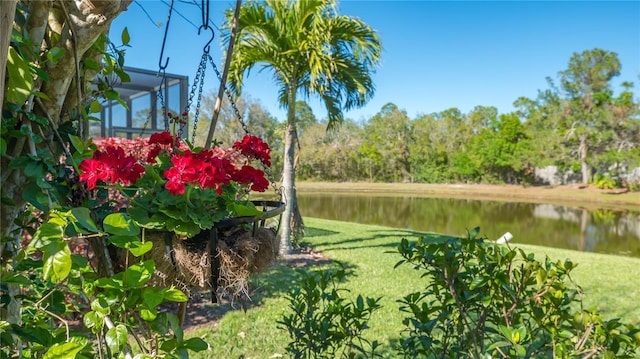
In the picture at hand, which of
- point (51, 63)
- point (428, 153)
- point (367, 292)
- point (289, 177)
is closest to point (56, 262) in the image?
point (51, 63)

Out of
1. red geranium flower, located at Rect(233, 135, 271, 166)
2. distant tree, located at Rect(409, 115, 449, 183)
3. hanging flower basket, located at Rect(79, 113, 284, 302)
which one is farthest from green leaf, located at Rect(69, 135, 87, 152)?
distant tree, located at Rect(409, 115, 449, 183)

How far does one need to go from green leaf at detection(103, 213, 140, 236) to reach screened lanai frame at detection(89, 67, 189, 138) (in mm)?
5645

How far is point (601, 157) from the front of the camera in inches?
774

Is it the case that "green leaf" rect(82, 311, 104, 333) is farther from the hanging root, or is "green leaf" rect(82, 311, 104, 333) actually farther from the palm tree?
the palm tree

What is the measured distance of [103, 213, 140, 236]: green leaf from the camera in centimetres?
59

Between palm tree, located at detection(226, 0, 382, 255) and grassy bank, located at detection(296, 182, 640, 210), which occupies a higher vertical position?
palm tree, located at detection(226, 0, 382, 255)

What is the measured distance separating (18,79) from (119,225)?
1.02 ft

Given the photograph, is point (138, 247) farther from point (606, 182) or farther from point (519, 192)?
point (606, 182)

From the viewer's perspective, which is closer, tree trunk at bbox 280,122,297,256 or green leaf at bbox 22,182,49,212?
green leaf at bbox 22,182,49,212

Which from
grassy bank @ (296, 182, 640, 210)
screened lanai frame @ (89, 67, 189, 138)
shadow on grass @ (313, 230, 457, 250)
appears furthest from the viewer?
grassy bank @ (296, 182, 640, 210)

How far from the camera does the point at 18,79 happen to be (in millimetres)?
638

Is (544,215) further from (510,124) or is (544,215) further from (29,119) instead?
(29,119)

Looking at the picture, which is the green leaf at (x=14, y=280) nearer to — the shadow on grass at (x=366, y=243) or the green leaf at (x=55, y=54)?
the green leaf at (x=55, y=54)

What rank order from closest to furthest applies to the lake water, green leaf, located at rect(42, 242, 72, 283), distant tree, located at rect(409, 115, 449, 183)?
green leaf, located at rect(42, 242, 72, 283) < the lake water < distant tree, located at rect(409, 115, 449, 183)
